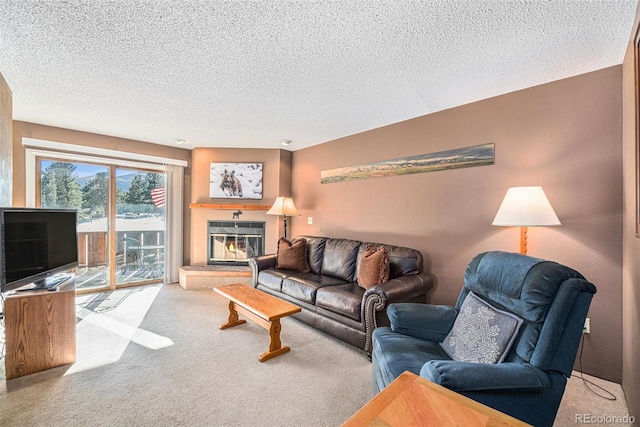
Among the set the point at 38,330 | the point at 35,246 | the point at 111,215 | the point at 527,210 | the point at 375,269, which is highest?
the point at 527,210

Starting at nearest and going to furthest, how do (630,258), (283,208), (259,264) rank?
(630,258) → (259,264) → (283,208)

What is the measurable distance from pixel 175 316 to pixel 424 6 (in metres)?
3.77

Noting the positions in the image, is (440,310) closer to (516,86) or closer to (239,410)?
(239,410)

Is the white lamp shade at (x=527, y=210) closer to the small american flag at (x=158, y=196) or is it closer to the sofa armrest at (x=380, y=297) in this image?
the sofa armrest at (x=380, y=297)

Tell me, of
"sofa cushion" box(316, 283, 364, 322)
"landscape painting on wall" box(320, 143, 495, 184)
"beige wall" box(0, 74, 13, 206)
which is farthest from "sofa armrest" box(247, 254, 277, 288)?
"beige wall" box(0, 74, 13, 206)

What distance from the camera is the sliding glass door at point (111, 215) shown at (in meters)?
4.03

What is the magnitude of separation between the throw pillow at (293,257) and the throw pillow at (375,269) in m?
1.13

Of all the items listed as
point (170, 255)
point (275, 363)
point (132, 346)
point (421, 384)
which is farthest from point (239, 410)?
point (170, 255)

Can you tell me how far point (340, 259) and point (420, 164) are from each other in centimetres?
151

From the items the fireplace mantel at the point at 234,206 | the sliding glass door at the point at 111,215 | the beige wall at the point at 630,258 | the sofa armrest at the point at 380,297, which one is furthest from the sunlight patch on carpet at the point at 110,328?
the beige wall at the point at 630,258

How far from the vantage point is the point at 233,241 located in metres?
5.06

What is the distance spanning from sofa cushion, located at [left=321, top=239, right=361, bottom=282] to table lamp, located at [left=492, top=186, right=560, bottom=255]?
1.70 metres

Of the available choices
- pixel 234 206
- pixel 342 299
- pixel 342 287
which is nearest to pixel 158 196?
pixel 234 206

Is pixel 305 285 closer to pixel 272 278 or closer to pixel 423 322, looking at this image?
pixel 272 278
